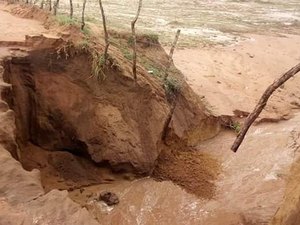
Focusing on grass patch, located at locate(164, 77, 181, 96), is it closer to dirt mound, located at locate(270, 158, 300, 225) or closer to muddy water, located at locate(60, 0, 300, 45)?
dirt mound, located at locate(270, 158, 300, 225)

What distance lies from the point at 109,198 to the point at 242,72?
684 centimetres

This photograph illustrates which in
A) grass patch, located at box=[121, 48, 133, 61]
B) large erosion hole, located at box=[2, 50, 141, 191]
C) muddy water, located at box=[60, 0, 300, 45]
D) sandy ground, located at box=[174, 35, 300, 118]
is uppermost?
grass patch, located at box=[121, 48, 133, 61]

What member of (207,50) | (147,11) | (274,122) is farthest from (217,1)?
(274,122)

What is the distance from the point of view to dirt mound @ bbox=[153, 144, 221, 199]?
7130mm

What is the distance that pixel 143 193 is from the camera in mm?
6863

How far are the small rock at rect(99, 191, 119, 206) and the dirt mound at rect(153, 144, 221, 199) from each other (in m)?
0.99

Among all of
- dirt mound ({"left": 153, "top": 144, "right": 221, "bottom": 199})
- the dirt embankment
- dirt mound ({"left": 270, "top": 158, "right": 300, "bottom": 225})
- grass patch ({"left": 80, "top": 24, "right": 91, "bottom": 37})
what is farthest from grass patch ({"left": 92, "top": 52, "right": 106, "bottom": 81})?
dirt mound ({"left": 270, "top": 158, "right": 300, "bottom": 225})

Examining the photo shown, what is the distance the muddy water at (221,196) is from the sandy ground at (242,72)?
1.48 metres

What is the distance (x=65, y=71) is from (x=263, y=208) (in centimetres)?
369

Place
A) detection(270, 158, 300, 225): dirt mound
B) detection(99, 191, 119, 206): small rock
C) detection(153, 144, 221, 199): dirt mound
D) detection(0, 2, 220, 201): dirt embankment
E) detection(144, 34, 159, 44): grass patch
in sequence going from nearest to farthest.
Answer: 1. detection(270, 158, 300, 225): dirt mound
2. detection(99, 191, 119, 206): small rock
3. detection(0, 2, 220, 201): dirt embankment
4. detection(153, 144, 221, 199): dirt mound
5. detection(144, 34, 159, 44): grass patch

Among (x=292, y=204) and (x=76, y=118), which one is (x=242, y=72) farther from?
(x=292, y=204)

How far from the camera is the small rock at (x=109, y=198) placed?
6512mm

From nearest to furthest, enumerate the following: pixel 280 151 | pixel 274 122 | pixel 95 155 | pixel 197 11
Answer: pixel 95 155 → pixel 280 151 → pixel 274 122 → pixel 197 11

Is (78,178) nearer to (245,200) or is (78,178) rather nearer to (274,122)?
(245,200)
